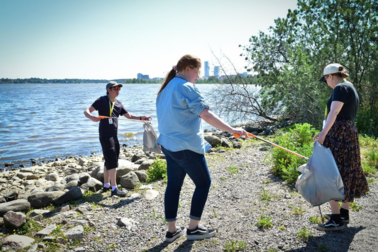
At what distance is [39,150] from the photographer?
1379 cm

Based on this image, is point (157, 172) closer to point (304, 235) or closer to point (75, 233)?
point (75, 233)

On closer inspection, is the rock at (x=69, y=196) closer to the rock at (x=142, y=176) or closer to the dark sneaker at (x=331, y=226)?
the rock at (x=142, y=176)

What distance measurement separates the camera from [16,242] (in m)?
3.92

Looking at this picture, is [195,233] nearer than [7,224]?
Yes

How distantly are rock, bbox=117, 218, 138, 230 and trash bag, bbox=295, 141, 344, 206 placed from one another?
234 cm

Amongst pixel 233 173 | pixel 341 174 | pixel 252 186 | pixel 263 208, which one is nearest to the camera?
pixel 341 174

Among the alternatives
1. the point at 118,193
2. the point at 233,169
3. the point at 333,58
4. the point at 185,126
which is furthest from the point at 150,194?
the point at 333,58

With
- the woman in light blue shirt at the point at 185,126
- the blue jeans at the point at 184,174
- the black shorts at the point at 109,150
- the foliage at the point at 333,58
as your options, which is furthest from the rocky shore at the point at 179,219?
the foliage at the point at 333,58

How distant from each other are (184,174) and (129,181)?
275 cm

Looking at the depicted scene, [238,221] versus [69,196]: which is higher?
[238,221]

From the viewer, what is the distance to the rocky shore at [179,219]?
366 cm

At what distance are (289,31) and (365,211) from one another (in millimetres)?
10589

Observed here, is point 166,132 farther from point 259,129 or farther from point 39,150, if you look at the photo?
point 39,150

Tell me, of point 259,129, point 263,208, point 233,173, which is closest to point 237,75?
point 259,129
